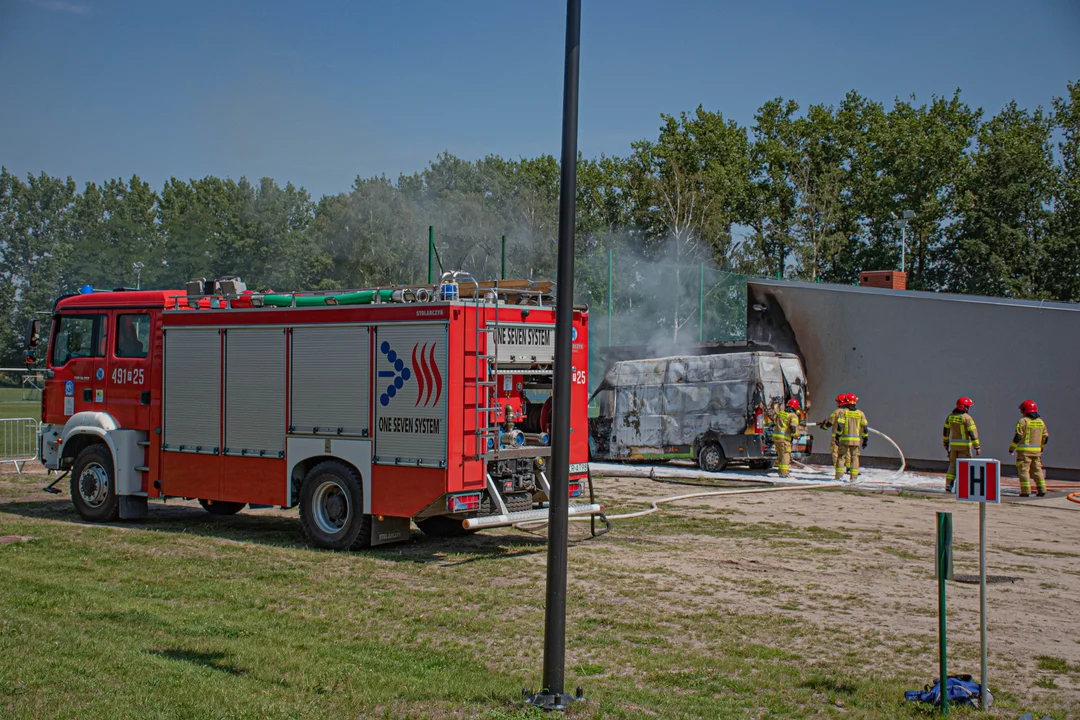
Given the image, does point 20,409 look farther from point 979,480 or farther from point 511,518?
point 979,480

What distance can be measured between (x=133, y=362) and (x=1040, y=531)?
12298 millimetres

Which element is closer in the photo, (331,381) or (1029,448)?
(331,381)

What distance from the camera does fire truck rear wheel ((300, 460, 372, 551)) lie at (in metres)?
11.3

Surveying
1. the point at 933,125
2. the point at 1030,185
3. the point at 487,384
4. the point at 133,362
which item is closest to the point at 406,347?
the point at 487,384

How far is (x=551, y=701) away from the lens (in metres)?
6.02

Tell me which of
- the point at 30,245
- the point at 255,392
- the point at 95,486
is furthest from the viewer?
the point at 30,245

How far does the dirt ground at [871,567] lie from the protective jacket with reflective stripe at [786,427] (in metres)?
3.21

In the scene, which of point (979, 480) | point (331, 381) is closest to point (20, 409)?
point (331, 381)

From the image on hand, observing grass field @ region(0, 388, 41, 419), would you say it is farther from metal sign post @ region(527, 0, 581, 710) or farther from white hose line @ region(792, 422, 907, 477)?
metal sign post @ region(527, 0, 581, 710)

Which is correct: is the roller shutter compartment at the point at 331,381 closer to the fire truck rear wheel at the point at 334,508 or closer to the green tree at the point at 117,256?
the fire truck rear wheel at the point at 334,508

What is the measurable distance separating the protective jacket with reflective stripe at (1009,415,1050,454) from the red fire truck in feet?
31.7

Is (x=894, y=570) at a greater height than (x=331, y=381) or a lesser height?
lesser

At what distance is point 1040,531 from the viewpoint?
1370 cm

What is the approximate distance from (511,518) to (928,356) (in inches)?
599
